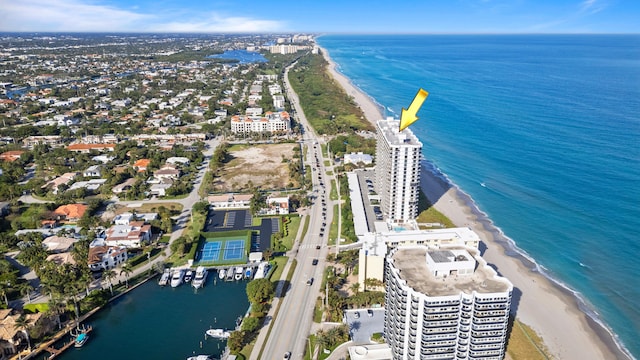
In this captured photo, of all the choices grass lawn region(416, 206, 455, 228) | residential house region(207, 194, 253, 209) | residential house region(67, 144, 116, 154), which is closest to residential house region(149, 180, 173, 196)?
residential house region(207, 194, 253, 209)

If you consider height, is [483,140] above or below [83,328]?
above

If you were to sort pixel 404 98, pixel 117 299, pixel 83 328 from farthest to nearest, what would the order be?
pixel 404 98, pixel 117 299, pixel 83 328

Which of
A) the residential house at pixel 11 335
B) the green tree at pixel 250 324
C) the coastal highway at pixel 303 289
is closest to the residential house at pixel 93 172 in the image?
the coastal highway at pixel 303 289

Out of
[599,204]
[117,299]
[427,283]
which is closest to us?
[427,283]

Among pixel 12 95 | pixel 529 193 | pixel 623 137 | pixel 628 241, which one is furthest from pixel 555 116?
pixel 12 95

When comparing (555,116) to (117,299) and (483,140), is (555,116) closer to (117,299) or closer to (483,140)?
(483,140)

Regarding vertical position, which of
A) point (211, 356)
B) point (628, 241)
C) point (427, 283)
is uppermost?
point (427, 283)

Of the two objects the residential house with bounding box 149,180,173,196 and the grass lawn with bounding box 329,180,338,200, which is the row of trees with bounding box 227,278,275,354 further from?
the residential house with bounding box 149,180,173,196
